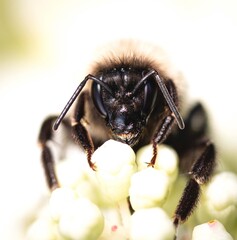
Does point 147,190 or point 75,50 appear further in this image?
point 75,50

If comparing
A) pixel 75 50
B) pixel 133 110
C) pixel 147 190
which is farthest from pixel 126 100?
pixel 75 50

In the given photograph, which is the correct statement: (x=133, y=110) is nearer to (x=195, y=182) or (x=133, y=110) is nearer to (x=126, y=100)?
(x=126, y=100)

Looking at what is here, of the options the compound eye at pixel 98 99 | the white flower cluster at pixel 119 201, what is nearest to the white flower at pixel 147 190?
the white flower cluster at pixel 119 201

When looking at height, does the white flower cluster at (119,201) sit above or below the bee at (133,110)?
below

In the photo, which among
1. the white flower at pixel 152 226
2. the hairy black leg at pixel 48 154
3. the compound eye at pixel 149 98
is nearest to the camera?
the white flower at pixel 152 226

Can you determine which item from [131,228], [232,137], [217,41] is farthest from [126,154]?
[217,41]

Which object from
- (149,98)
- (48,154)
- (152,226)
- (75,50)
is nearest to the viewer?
(152,226)

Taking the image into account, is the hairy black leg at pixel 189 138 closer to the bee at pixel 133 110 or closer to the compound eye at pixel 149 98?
the bee at pixel 133 110
